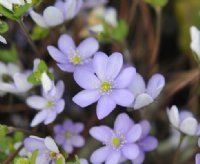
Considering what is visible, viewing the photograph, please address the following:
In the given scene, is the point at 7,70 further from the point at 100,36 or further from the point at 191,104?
the point at 191,104

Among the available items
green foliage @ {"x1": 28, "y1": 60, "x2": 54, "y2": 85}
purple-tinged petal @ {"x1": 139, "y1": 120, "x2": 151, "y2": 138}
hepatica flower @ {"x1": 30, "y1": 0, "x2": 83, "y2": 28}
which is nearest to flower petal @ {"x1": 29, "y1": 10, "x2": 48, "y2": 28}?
hepatica flower @ {"x1": 30, "y1": 0, "x2": 83, "y2": 28}

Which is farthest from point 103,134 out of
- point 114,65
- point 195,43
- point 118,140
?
point 195,43

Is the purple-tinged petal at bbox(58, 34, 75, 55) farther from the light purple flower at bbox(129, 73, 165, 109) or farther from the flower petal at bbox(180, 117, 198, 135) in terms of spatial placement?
the flower petal at bbox(180, 117, 198, 135)

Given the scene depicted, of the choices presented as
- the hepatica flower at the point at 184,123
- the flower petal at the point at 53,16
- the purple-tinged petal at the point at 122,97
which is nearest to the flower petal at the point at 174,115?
the hepatica flower at the point at 184,123

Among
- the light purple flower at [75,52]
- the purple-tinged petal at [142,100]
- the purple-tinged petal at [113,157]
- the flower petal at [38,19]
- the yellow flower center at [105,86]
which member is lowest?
the purple-tinged petal at [113,157]

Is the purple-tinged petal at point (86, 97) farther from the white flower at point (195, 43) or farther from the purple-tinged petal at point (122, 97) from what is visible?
the white flower at point (195, 43)

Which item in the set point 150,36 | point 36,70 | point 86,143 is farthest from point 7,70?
point 150,36
